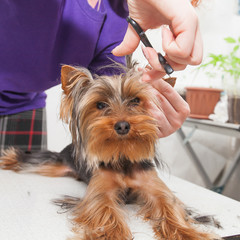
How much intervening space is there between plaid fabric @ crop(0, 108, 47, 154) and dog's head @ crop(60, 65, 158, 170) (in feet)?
2.35

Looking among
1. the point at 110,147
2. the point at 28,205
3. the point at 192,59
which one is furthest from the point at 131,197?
the point at 192,59

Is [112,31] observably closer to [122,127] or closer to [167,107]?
[167,107]

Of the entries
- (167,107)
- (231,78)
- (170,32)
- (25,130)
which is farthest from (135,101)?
(231,78)

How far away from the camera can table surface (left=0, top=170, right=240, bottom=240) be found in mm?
863

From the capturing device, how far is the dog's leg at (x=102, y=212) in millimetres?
890

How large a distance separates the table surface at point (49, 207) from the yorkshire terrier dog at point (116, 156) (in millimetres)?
51

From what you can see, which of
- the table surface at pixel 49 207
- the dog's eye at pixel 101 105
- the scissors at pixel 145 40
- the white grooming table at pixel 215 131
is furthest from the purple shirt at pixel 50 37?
the white grooming table at pixel 215 131

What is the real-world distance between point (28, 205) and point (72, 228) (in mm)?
231

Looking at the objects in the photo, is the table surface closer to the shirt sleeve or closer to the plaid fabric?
the plaid fabric

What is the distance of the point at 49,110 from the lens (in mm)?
2520

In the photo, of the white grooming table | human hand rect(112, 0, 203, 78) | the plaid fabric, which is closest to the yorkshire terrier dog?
human hand rect(112, 0, 203, 78)

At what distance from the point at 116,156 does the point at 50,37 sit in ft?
2.00

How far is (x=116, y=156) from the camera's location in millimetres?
1055

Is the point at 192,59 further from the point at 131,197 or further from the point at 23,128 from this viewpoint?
the point at 23,128
